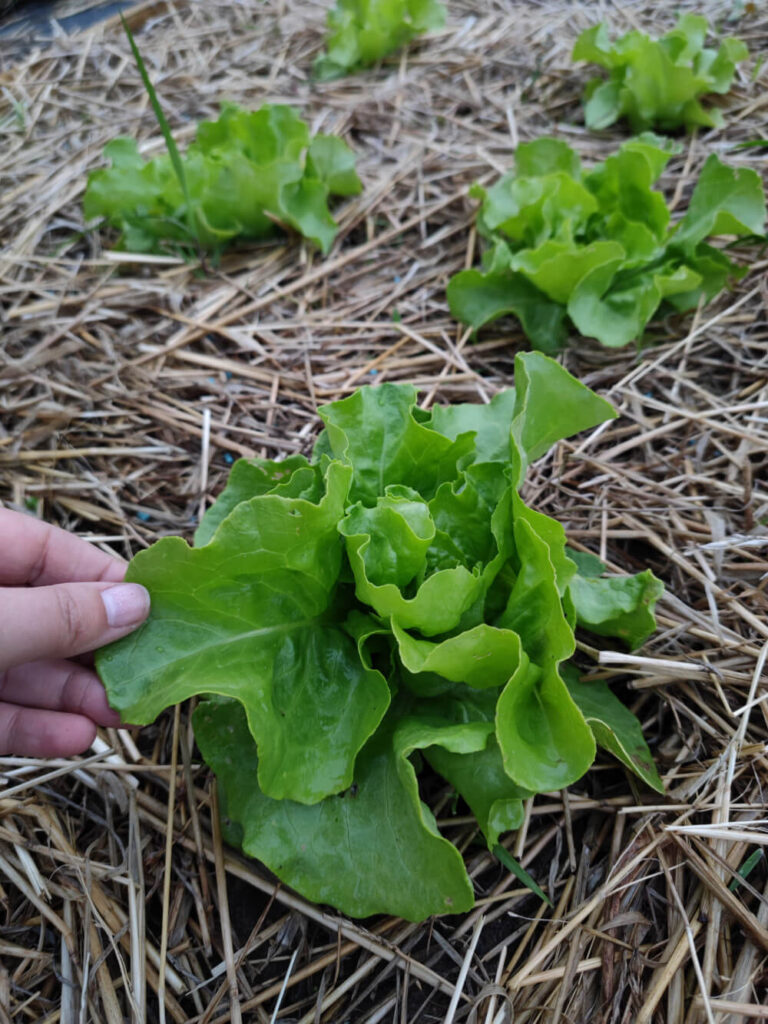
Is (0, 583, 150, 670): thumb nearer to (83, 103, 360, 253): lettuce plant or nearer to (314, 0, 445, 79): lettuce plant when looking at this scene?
(83, 103, 360, 253): lettuce plant

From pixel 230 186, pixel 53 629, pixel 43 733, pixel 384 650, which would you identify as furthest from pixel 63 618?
pixel 230 186

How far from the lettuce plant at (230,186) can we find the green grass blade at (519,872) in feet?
7.85

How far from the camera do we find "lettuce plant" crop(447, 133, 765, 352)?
7.99 ft

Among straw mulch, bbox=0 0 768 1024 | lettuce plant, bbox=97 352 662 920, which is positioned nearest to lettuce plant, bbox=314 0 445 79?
straw mulch, bbox=0 0 768 1024

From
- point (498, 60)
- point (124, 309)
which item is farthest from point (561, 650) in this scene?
point (498, 60)

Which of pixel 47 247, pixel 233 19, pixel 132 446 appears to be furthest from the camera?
pixel 233 19

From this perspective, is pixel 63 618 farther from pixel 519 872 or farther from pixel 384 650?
pixel 519 872

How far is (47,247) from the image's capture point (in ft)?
10.8

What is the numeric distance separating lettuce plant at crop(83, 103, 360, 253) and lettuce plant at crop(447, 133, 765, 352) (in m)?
0.78

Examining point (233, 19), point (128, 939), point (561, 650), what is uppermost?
point (233, 19)

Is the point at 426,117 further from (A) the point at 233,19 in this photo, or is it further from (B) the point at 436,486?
(B) the point at 436,486

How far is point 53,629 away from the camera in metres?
1.31

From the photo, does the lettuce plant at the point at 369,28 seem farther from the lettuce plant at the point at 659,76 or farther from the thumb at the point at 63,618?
the thumb at the point at 63,618

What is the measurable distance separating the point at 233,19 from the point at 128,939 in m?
5.32
